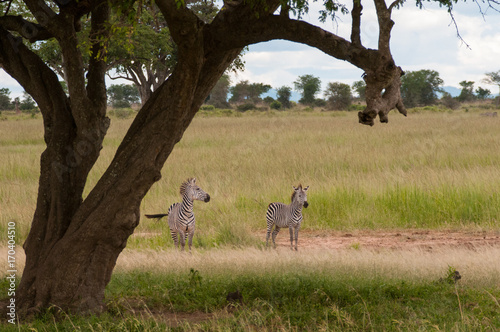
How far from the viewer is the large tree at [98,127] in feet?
20.5

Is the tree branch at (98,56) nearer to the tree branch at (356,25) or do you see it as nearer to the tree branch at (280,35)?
the tree branch at (280,35)

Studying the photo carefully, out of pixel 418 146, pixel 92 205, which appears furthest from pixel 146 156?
pixel 418 146

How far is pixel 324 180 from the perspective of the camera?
16.1m

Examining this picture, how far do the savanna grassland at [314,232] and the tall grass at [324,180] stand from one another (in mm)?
41

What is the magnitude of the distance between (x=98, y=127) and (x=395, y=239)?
6.61 metres

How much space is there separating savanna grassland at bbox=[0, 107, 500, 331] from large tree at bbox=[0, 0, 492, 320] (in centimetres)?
56

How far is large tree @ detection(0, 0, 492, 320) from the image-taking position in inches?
245

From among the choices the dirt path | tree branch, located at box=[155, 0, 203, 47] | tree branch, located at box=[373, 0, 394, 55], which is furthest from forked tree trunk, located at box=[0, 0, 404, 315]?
the dirt path

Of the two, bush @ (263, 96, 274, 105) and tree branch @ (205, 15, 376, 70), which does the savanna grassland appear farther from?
bush @ (263, 96, 274, 105)

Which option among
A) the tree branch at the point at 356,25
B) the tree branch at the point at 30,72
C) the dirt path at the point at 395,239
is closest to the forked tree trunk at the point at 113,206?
the tree branch at the point at 30,72

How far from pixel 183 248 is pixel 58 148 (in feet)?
12.0

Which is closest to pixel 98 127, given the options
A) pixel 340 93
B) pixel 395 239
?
pixel 395 239

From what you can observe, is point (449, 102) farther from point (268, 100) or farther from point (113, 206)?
point (113, 206)

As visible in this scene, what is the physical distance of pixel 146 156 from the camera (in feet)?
20.8
